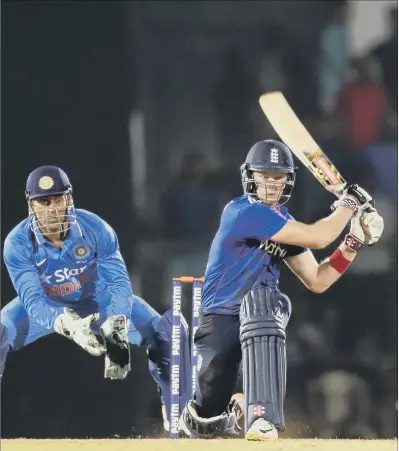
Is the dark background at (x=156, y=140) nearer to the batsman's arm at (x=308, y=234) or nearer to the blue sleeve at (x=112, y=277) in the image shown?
the blue sleeve at (x=112, y=277)

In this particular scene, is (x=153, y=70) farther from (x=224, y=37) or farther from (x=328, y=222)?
(x=328, y=222)

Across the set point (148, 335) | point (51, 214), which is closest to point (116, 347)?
point (148, 335)

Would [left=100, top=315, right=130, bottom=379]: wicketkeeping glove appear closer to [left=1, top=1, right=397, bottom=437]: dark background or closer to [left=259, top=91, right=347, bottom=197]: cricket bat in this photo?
[left=1, top=1, right=397, bottom=437]: dark background

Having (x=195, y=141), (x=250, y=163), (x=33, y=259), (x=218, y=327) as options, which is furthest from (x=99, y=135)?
(x=218, y=327)

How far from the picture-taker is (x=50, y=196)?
15.7 ft

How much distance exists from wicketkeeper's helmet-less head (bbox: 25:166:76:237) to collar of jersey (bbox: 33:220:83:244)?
1 cm

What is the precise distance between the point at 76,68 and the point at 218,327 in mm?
1798

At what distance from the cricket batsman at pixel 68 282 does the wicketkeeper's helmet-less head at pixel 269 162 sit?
2.95 ft

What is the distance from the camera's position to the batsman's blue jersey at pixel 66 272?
187 inches

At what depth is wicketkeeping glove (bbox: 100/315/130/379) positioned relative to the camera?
477 centimetres

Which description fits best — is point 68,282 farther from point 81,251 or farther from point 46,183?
point 46,183

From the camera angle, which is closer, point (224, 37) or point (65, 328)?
point (65, 328)

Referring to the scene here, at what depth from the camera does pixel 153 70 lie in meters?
5.23
